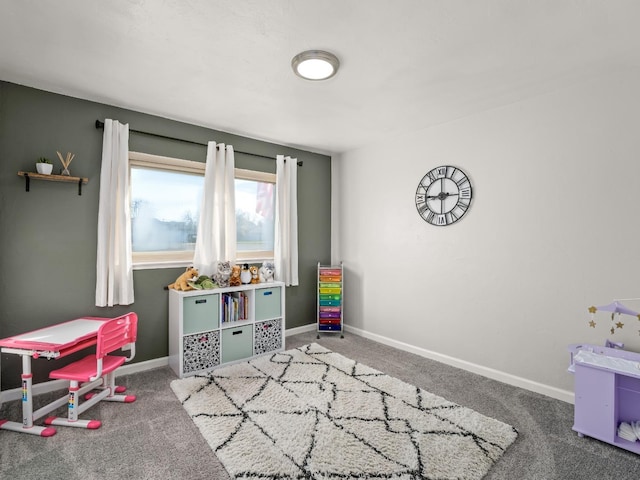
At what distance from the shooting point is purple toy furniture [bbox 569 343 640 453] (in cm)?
200

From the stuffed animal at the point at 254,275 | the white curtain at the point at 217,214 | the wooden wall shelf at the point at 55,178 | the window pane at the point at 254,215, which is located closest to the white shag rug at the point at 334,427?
the stuffed animal at the point at 254,275

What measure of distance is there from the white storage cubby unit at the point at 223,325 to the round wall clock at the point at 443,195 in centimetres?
181

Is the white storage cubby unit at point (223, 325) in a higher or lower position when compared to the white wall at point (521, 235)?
lower

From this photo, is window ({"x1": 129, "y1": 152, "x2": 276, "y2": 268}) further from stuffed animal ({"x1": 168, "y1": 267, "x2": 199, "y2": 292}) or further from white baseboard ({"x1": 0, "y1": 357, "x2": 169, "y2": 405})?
white baseboard ({"x1": 0, "y1": 357, "x2": 169, "y2": 405})

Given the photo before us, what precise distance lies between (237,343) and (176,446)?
1.35m

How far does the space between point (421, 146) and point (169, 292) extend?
3.04 meters

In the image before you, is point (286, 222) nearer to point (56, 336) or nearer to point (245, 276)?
point (245, 276)

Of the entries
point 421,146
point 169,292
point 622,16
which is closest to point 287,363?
point 169,292

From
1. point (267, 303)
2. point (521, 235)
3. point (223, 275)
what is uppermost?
point (521, 235)

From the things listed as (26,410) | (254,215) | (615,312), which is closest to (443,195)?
(615,312)

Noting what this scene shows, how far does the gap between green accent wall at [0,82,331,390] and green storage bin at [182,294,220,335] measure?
40cm

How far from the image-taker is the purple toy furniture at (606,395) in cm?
200

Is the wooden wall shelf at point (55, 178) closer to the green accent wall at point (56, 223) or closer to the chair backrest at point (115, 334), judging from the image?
the green accent wall at point (56, 223)

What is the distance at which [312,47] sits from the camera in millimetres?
2072
